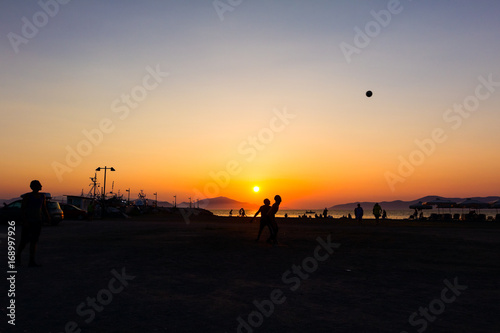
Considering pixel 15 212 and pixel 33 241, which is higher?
pixel 15 212

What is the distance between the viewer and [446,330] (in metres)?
5.28

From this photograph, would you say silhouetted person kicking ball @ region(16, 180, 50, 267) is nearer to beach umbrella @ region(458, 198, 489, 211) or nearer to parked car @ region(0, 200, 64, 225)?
parked car @ region(0, 200, 64, 225)

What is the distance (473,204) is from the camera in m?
58.0

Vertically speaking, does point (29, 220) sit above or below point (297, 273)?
above

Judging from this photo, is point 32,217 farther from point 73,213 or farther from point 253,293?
point 73,213

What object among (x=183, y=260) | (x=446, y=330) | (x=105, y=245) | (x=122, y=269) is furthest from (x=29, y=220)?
(x=446, y=330)

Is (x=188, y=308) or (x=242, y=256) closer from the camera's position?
(x=188, y=308)

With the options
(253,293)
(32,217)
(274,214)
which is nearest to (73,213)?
(274,214)

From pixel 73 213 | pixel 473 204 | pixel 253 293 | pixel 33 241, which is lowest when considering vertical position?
pixel 253 293

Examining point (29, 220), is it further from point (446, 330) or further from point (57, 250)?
point (446, 330)

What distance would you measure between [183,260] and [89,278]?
3127mm

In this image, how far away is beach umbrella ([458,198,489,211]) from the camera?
56969 millimetres

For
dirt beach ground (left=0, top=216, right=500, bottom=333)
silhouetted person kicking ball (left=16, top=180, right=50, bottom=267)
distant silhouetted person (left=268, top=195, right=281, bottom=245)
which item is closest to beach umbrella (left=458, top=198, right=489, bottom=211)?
distant silhouetted person (left=268, top=195, right=281, bottom=245)

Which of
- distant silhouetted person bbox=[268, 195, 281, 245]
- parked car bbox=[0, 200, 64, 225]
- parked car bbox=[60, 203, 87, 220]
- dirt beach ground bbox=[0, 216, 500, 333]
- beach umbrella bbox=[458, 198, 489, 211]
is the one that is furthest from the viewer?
beach umbrella bbox=[458, 198, 489, 211]
